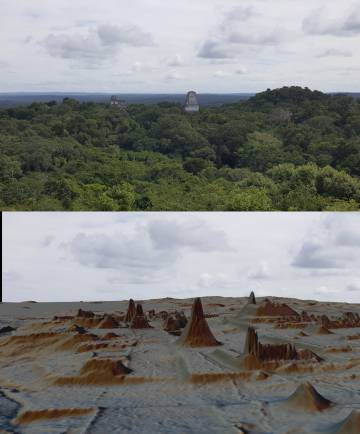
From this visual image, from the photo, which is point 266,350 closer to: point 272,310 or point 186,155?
point 272,310

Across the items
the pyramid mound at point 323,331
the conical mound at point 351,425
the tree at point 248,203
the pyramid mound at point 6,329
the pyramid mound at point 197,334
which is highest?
the conical mound at point 351,425

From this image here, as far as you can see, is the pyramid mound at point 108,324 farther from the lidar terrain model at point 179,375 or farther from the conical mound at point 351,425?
the conical mound at point 351,425

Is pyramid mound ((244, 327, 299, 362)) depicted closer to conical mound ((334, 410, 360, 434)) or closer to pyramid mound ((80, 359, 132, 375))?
pyramid mound ((80, 359, 132, 375))

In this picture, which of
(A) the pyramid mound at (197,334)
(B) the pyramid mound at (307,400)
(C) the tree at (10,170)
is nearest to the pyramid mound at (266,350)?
(A) the pyramid mound at (197,334)

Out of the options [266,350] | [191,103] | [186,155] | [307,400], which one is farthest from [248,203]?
[307,400]

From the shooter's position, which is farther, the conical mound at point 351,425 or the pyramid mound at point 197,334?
the pyramid mound at point 197,334

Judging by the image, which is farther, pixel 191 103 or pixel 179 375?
pixel 191 103

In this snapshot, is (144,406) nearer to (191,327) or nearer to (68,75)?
(191,327)
